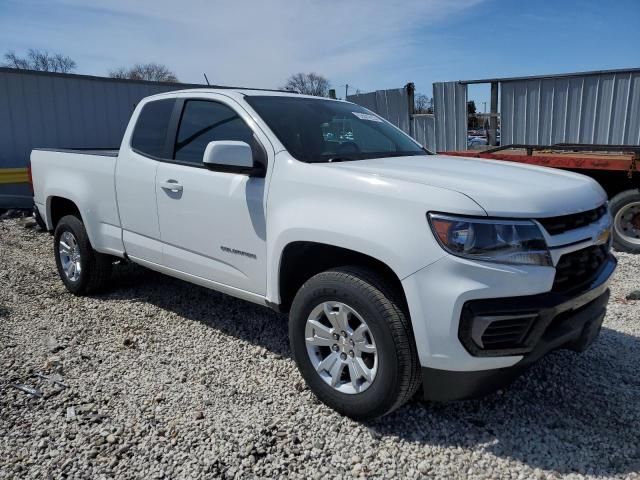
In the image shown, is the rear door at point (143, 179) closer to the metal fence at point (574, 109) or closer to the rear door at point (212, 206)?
the rear door at point (212, 206)

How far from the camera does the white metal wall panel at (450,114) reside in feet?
37.4

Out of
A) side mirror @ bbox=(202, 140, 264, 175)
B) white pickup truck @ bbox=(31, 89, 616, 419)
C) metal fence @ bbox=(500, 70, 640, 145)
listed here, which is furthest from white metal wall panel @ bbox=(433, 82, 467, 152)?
side mirror @ bbox=(202, 140, 264, 175)

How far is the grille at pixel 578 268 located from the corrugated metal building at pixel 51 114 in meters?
10.1

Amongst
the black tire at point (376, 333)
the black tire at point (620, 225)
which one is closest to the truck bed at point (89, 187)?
the black tire at point (376, 333)

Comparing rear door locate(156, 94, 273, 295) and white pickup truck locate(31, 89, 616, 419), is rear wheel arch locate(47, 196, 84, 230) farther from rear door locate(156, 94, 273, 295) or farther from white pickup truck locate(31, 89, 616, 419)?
rear door locate(156, 94, 273, 295)

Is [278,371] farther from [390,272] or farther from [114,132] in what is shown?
[114,132]

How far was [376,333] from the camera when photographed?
2.57 metres

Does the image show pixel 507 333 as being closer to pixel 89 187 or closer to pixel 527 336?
pixel 527 336

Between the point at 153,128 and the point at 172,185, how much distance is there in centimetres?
74

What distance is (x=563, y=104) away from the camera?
995cm

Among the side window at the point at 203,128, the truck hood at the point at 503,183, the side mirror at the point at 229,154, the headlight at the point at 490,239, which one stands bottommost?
the headlight at the point at 490,239

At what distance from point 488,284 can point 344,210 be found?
827 millimetres

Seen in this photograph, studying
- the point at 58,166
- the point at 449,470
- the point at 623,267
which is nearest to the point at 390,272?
the point at 449,470

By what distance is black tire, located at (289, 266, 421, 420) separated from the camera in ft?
8.26
